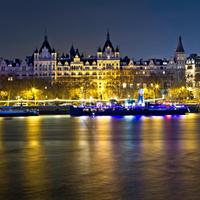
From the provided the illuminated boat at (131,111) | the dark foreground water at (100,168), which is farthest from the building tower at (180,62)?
the dark foreground water at (100,168)

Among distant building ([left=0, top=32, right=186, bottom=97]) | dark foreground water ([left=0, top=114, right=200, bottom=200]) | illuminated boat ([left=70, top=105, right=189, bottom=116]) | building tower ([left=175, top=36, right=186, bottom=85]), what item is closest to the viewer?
dark foreground water ([left=0, top=114, right=200, bottom=200])

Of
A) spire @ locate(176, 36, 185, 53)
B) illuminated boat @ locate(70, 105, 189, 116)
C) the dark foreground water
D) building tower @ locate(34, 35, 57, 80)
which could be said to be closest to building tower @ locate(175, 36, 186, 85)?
spire @ locate(176, 36, 185, 53)

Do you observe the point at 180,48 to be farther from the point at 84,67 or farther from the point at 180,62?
the point at 84,67

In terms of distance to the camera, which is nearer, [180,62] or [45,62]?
[45,62]

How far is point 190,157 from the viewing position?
18.2 m

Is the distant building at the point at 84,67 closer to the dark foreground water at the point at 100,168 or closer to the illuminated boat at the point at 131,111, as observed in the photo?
the illuminated boat at the point at 131,111

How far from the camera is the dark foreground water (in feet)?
42.2

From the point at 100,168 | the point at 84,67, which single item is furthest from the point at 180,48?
the point at 100,168

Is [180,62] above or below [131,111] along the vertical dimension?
above

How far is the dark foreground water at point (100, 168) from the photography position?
42.2 ft

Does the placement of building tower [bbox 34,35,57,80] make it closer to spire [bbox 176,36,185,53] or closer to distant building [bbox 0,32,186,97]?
distant building [bbox 0,32,186,97]

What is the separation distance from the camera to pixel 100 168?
1608 cm

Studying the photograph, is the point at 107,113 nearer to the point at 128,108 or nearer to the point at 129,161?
the point at 128,108

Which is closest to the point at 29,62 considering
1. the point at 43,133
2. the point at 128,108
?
the point at 128,108
